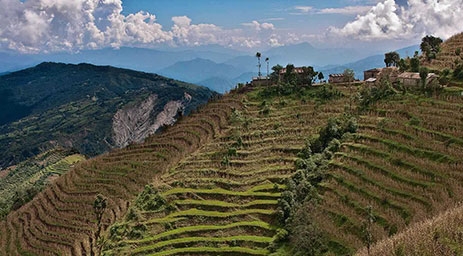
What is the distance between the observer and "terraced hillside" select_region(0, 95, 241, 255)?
45.2 m

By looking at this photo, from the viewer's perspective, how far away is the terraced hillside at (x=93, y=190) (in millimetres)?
45219

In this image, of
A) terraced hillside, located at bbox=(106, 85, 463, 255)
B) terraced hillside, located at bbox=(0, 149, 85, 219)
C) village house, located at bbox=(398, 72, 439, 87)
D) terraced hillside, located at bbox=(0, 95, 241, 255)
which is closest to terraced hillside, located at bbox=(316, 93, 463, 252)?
terraced hillside, located at bbox=(106, 85, 463, 255)

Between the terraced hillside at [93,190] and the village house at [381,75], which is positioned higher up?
the village house at [381,75]

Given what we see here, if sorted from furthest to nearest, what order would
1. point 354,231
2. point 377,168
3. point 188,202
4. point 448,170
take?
point 188,202, point 377,168, point 448,170, point 354,231

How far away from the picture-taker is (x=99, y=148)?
593ft

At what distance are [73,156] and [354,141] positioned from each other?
323ft

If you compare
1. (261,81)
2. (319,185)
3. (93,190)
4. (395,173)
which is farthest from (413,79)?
(93,190)

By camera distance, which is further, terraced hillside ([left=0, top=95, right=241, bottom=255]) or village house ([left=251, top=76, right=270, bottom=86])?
village house ([left=251, top=76, right=270, bottom=86])

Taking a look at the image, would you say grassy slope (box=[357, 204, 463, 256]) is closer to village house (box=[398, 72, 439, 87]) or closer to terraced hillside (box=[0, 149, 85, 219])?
village house (box=[398, 72, 439, 87])

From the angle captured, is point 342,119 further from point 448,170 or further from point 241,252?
point 241,252

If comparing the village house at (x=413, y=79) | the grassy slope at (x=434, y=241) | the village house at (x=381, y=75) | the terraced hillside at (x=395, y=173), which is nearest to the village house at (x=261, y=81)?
the village house at (x=381, y=75)

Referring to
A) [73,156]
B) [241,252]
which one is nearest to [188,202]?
[241,252]

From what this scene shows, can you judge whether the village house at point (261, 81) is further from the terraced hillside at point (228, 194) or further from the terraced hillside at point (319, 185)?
the terraced hillside at point (319, 185)

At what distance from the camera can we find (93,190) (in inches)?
2042
